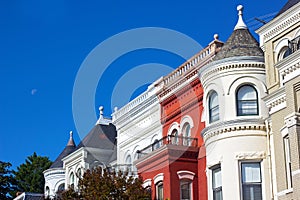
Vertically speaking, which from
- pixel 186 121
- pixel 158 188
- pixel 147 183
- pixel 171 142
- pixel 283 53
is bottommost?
pixel 158 188

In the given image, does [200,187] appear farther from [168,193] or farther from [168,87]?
[168,87]

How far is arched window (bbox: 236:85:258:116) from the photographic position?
27984 millimetres

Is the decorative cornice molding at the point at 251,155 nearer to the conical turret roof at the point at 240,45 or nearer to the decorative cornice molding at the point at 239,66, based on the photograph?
the decorative cornice molding at the point at 239,66

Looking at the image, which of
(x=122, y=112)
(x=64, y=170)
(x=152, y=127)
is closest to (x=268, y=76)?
(x=152, y=127)

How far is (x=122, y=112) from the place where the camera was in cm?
3769

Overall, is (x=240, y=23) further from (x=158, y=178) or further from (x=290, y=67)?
(x=158, y=178)

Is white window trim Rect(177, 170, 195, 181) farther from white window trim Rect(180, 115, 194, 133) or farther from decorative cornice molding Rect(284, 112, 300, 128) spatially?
decorative cornice molding Rect(284, 112, 300, 128)

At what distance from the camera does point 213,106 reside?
29.1 meters

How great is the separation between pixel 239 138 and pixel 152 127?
8124 mm

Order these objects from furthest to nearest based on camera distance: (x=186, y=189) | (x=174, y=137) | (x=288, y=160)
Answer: (x=174, y=137) < (x=186, y=189) < (x=288, y=160)

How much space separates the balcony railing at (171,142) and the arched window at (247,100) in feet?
11.4

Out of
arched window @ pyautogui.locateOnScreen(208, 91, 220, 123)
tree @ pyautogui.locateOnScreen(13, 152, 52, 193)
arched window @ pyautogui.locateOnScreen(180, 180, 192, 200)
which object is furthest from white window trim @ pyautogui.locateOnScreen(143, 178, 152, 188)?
tree @ pyautogui.locateOnScreen(13, 152, 52, 193)

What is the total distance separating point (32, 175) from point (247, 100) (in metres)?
47.7

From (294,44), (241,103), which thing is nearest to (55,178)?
(241,103)
